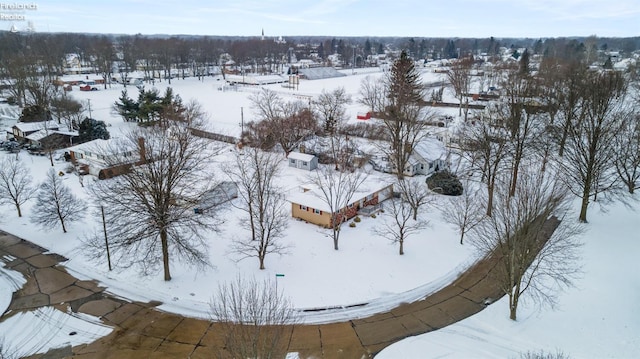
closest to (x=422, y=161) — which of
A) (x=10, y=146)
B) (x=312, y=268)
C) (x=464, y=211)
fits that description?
(x=464, y=211)

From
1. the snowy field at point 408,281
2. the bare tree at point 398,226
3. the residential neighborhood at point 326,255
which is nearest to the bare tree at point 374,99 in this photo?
the residential neighborhood at point 326,255

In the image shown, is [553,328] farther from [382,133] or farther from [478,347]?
[382,133]

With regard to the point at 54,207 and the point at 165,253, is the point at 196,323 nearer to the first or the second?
the point at 165,253

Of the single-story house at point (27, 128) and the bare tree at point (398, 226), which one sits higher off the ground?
the single-story house at point (27, 128)

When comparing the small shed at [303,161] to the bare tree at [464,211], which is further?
the small shed at [303,161]

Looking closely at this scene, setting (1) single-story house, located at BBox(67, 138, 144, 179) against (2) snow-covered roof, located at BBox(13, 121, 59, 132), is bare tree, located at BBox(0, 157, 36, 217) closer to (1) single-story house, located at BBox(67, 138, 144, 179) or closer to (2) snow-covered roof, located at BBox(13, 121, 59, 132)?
(1) single-story house, located at BBox(67, 138, 144, 179)

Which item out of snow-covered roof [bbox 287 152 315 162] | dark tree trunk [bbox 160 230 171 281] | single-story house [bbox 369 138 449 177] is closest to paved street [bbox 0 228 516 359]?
dark tree trunk [bbox 160 230 171 281]

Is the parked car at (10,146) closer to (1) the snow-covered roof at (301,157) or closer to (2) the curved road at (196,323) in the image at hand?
(2) the curved road at (196,323)
